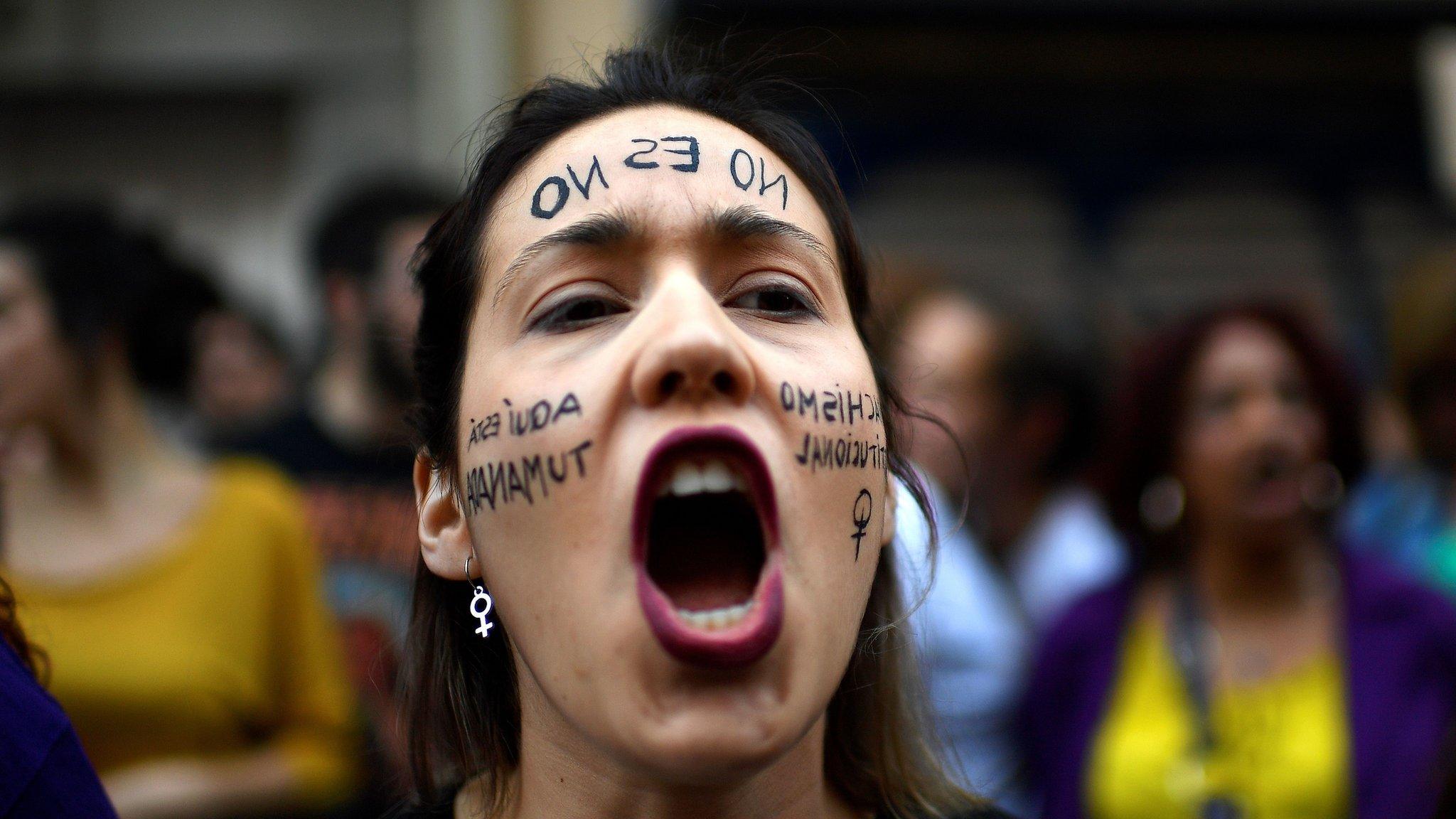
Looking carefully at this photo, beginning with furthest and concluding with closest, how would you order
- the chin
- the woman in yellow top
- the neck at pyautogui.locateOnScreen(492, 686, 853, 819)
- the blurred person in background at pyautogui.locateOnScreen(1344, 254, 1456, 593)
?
the blurred person in background at pyautogui.locateOnScreen(1344, 254, 1456, 593) → the woman in yellow top → the neck at pyautogui.locateOnScreen(492, 686, 853, 819) → the chin

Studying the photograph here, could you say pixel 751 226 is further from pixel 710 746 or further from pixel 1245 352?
pixel 1245 352

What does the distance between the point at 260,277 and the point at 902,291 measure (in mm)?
4092

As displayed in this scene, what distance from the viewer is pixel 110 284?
327cm

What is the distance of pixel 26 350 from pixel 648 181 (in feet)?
6.75

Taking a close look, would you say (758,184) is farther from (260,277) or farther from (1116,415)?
(260,277)

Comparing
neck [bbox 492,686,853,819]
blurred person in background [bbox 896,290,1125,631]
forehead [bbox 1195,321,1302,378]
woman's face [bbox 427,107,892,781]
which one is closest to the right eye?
woman's face [bbox 427,107,892,781]

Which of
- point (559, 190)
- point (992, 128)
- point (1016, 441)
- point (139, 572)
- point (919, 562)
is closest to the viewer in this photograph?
point (559, 190)

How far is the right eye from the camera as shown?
1.69 m

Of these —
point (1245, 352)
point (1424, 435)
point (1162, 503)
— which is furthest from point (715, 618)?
point (1424, 435)

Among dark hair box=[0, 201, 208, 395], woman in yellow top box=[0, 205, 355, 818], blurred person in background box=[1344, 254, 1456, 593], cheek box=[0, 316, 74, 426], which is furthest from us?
blurred person in background box=[1344, 254, 1456, 593]

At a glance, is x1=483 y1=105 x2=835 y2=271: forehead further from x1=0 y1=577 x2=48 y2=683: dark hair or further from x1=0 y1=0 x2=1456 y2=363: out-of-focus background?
x1=0 y1=0 x2=1456 y2=363: out-of-focus background

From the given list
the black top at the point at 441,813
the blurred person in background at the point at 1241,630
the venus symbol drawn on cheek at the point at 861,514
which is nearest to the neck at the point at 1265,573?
the blurred person in background at the point at 1241,630

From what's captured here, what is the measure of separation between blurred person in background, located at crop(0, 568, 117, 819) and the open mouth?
2.41 ft

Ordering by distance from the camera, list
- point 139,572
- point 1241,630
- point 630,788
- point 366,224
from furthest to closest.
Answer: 1. point 366,224
2. point 1241,630
3. point 139,572
4. point 630,788
